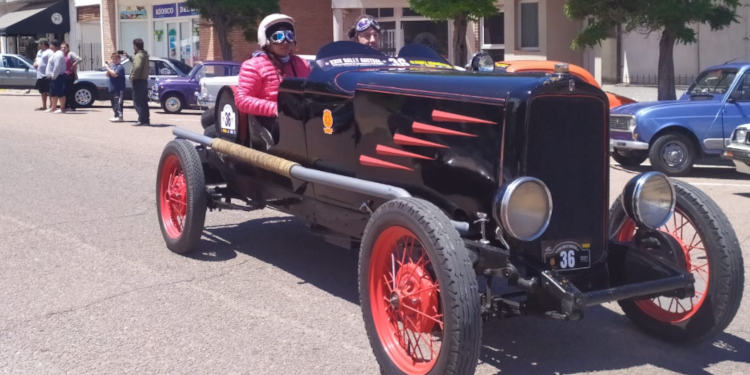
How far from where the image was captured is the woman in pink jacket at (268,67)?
6938 millimetres

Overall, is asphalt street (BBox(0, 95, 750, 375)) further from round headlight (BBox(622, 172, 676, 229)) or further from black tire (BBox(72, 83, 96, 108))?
black tire (BBox(72, 83, 96, 108))

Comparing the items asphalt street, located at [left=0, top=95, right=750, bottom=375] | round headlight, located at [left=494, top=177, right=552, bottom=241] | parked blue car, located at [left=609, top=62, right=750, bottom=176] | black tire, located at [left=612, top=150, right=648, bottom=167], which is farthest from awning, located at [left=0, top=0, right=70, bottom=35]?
round headlight, located at [left=494, top=177, right=552, bottom=241]

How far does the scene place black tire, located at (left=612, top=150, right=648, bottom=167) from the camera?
1357 cm

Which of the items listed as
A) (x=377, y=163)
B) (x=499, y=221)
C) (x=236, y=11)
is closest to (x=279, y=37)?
(x=377, y=163)

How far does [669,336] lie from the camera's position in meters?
5.28

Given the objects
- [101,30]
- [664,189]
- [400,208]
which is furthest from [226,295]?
[101,30]

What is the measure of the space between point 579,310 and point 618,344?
1.15 m

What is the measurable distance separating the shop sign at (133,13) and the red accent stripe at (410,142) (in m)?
35.6

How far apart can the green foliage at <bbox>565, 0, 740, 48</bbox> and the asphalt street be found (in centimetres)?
812

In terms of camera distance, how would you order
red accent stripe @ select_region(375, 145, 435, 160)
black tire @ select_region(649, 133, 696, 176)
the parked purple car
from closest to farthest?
1. red accent stripe @ select_region(375, 145, 435, 160)
2. black tire @ select_region(649, 133, 696, 176)
3. the parked purple car

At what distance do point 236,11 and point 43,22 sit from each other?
1765cm

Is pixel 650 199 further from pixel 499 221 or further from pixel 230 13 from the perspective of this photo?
pixel 230 13

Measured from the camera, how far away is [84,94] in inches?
979

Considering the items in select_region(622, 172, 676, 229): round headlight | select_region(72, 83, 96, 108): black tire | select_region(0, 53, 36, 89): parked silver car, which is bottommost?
select_region(622, 172, 676, 229): round headlight
